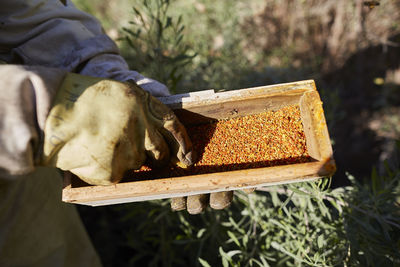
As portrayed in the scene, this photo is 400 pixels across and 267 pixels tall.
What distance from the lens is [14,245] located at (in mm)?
1466

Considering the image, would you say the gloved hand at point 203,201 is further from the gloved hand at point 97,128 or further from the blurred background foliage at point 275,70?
the blurred background foliage at point 275,70

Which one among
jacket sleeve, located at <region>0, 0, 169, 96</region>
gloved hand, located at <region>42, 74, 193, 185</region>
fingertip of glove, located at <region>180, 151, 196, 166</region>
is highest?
jacket sleeve, located at <region>0, 0, 169, 96</region>

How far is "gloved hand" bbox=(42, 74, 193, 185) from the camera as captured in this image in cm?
90

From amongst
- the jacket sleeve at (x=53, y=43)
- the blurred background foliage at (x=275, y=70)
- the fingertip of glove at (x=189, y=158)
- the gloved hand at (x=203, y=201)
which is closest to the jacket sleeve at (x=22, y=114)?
the jacket sleeve at (x=53, y=43)

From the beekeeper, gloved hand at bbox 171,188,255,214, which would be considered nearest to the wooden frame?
the beekeeper

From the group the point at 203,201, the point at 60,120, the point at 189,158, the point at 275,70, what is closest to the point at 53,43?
the point at 60,120

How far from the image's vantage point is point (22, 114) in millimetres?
819

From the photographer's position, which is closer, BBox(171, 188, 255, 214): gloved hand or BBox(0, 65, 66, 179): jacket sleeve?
BBox(0, 65, 66, 179): jacket sleeve

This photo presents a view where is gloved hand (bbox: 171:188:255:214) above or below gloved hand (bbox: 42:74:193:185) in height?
below

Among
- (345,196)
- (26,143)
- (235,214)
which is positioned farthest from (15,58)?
(345,196)

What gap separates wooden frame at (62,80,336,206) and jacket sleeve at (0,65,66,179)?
0.88ft

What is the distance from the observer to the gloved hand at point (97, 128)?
2.94 feet

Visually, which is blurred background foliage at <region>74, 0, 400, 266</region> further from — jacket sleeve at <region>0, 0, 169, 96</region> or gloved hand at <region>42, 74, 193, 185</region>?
gloved hand at <region>42, 74, 193, 185</region>

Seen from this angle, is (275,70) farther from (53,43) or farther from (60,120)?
(60,120)
